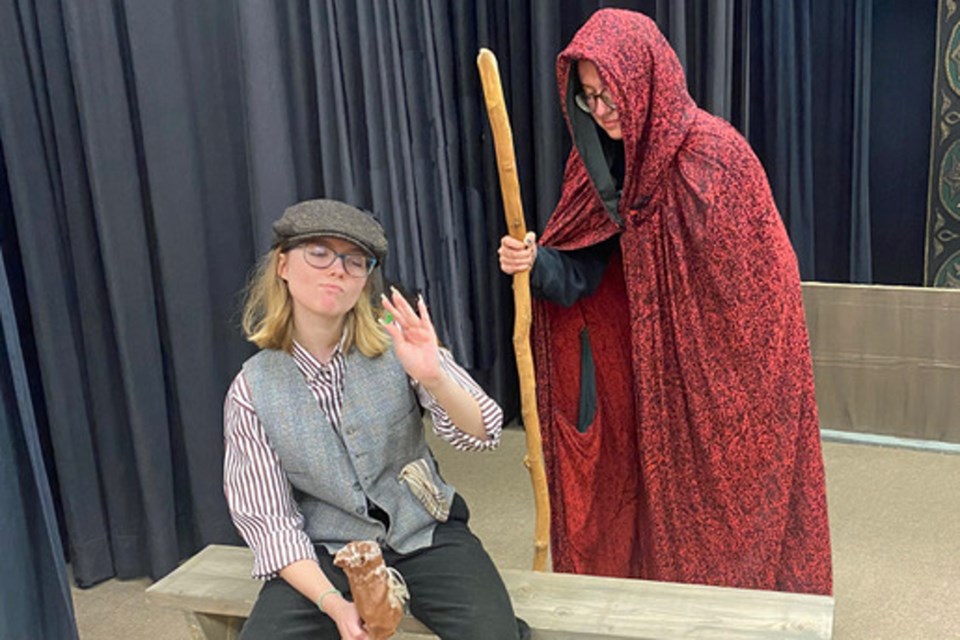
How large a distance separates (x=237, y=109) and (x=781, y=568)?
180 cm

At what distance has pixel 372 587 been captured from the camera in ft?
4.63

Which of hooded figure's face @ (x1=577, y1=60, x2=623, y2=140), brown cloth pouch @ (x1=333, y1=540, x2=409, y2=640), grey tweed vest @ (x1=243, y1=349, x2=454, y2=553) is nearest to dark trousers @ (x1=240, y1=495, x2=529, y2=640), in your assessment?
grey tweed vest @ (x1=243, y1=349, x2=454, y2=553)

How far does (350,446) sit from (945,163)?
118 inches

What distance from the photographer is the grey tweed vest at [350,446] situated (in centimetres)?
162

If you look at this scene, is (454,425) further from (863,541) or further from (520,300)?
(863,541)

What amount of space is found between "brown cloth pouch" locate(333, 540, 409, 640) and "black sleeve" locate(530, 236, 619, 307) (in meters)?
0.71

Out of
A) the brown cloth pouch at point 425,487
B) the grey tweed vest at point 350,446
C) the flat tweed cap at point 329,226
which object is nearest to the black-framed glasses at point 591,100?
the flat tweed cap at point 329,226

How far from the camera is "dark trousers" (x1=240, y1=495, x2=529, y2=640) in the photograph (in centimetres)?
158

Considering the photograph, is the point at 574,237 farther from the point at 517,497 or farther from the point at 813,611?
the point at 517,497

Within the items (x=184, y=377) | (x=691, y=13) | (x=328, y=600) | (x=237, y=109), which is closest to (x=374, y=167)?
(x=237, y=109)

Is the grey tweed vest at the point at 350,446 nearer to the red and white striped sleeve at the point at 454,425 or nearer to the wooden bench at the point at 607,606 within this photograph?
the red and white striped sleeve at the point at 454,425

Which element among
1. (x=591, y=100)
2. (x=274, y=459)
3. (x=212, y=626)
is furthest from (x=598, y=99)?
(x=212, y=626)

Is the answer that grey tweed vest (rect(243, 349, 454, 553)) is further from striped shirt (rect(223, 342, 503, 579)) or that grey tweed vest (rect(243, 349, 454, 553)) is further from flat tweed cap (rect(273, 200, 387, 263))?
flat tweed cap (rect(273, 200, 387, 263))

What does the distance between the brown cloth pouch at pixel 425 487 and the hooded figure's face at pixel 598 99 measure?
74 cm
